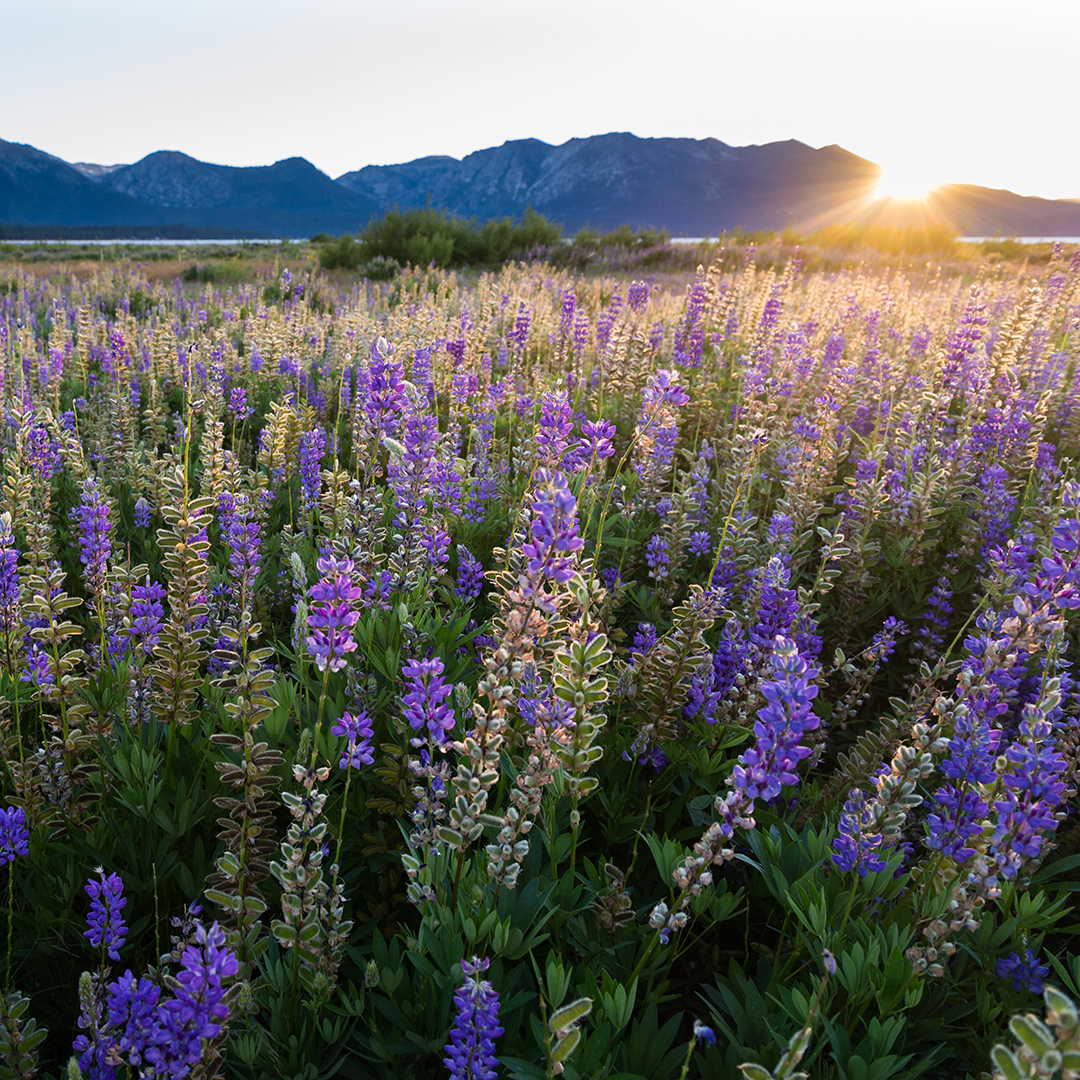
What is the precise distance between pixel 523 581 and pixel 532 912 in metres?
0.93

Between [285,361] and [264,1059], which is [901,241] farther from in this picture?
[264,1059]

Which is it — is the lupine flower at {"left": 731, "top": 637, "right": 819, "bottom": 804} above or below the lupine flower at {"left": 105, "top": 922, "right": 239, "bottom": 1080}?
above

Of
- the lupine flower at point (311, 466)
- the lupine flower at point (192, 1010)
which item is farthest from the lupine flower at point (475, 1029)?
the lupine flower at point (311, 466)

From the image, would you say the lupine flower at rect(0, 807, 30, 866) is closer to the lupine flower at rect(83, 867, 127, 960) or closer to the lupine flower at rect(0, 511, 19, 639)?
the lupine flower at rect(83, 867, 127, 960)

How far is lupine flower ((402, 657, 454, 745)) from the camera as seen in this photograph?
1536 millimetres

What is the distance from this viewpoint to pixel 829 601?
3799mm

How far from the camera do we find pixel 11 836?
1788 millimetres

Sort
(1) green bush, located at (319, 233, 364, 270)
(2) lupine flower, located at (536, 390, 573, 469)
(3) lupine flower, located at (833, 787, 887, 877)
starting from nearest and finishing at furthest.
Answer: (3) lupine flower, located at (833, 787, 887, 877) → (2) lupine flower, located at (536, 390, 573, 469) → (1) green bush, located at (319, 233, 364, 270)

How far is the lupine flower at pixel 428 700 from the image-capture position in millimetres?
1536

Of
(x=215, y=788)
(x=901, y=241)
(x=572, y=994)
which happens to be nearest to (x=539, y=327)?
(x=215, y=788)

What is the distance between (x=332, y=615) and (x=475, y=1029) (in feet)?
2.80

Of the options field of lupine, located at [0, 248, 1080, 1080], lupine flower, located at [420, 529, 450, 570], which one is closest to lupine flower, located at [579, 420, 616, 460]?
field of lupine, located at [0, 248, 1080, 1080]

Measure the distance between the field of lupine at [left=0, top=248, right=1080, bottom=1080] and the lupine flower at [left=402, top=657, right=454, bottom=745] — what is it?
12 millimetres

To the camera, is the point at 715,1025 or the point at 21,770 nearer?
the point at 715,1025
